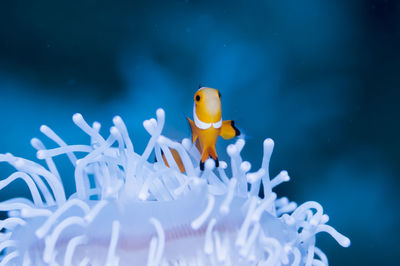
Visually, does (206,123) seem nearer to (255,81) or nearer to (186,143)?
(186,143)

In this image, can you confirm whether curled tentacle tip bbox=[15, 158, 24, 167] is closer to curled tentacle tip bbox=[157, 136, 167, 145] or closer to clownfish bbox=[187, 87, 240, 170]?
curled tentacle tip bbox=[157, 136, 167, 145]

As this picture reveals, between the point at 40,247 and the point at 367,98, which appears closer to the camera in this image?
the point at 40,247

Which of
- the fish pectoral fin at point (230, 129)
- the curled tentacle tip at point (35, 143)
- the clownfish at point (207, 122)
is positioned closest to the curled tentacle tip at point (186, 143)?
the clownfish at point (207, 122)

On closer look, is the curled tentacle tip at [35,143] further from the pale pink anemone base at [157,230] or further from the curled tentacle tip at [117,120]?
the curled tentacle tip at [117,120]

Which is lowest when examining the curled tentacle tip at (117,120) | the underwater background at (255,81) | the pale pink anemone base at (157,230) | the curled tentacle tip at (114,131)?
the pale pink anemone base at (157,230)

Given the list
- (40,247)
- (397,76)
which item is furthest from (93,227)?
(397,76)

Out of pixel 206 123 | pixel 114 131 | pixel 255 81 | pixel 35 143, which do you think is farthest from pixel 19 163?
pixel 255 81

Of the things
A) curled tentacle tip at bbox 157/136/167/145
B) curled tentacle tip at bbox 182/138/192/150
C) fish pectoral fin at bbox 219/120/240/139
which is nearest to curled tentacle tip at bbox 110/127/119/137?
curled tentacle tip at bbox 157/136/167/145

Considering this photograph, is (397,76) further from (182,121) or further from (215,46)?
(182,121)

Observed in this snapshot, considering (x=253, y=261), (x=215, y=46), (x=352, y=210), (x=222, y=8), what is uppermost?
(x=222, y=8)
